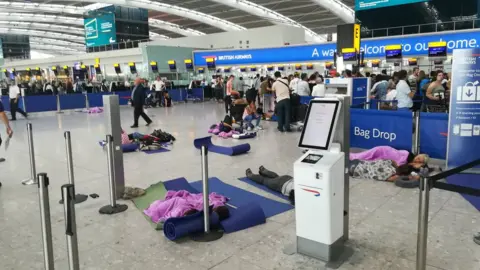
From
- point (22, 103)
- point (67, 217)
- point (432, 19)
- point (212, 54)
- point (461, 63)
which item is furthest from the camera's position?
point (212, 54)

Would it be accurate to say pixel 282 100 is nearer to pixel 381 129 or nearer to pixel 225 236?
pixel 381 129

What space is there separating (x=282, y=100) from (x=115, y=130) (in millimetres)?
6035

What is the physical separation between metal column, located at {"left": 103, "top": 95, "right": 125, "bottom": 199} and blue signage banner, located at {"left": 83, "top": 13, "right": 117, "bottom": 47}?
29346 millimetres

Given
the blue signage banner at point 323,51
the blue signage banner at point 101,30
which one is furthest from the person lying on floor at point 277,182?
the blue signage banner at point 101,30

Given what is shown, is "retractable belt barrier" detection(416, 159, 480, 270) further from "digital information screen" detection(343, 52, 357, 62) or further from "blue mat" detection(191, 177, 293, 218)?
"digital information screen" detection(343, 52, 357, 62)

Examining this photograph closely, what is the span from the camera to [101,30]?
3319cm

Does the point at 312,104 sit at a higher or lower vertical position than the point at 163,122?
higher

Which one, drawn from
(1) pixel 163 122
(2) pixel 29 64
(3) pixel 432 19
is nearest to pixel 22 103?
(1) pixel 163 122

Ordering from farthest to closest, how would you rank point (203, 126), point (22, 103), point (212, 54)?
point (212, 54) → point (22, 103) → point (203, 126)

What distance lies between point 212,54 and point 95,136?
1674 centimetres

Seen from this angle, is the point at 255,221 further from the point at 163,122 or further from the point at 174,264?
the point at 163,122

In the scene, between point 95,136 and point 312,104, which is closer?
point 312,104

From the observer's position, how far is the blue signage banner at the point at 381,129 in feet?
22.2

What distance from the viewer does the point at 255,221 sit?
4.10 meters
